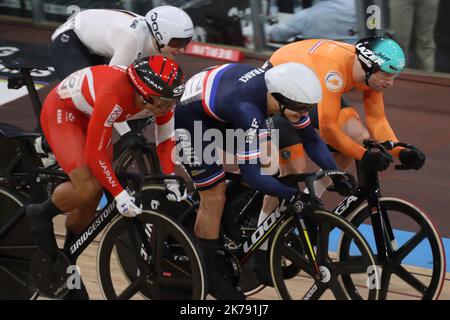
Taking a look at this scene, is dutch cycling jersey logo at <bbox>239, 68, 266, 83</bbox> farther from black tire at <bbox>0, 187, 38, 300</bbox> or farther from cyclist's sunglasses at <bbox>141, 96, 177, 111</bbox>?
black tire at <bbox>0, 187, 38, 300</bbox>

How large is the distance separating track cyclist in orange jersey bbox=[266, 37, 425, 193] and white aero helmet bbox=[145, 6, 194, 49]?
62cm

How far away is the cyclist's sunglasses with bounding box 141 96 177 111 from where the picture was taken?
4.81 metres

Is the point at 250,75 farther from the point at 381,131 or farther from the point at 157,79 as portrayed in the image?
the point at 381,131

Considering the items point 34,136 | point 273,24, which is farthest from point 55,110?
point 273,24

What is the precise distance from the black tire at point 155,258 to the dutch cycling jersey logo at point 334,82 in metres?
1.17

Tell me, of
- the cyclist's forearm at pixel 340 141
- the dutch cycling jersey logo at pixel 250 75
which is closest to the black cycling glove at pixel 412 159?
the cyclist's forearm at pixel 340 141

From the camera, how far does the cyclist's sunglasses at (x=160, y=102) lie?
481 cm

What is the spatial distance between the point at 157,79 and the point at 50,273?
1.19m

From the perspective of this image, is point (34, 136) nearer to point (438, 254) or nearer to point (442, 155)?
point (438, 254)

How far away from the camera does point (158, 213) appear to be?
15.9ft

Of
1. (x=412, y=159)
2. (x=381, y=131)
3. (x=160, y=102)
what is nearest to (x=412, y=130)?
(x=381, y=131)

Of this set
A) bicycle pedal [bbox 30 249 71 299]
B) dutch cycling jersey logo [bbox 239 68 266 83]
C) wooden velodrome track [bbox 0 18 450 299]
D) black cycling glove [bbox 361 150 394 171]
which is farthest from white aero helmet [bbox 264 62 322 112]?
bicycle pedal [bbox 30 249 71 299]

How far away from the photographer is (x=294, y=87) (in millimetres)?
4730

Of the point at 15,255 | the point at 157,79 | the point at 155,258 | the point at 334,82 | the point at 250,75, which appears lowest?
the point at 15,255
